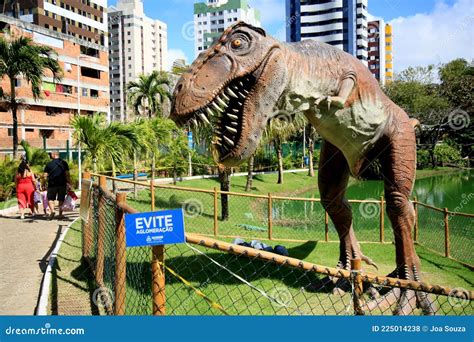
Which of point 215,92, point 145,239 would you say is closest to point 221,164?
point 215,92

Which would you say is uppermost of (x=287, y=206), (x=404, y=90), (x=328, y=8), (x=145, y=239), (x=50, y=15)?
(x=328, y=8)

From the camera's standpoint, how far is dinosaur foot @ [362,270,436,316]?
4.96 m

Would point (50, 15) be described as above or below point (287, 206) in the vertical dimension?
above

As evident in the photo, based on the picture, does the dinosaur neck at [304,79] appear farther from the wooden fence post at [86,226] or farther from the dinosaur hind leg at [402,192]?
the wooden fence post at [86,226]

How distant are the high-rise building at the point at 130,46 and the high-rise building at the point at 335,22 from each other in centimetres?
2256

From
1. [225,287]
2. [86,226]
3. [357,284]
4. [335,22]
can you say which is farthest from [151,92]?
[335,22]

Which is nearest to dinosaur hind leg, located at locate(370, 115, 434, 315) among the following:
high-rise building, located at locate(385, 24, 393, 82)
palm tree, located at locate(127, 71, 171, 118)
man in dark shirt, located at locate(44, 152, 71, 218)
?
man in dark shirt, located at locate(44, 152, 71, 218)

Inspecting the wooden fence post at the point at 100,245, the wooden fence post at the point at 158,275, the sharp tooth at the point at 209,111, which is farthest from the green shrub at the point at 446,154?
the wooden fence post at the point at 158,275

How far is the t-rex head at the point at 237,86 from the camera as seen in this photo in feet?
12.4

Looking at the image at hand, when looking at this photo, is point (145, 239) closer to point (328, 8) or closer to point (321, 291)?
point (321, 291)

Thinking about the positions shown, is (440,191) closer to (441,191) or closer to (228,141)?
(441,191)

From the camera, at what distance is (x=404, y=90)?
43.5 metres

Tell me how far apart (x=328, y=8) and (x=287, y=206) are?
182ft

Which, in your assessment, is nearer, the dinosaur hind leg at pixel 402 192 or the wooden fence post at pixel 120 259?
the wooden fence post at pixel 120 259
